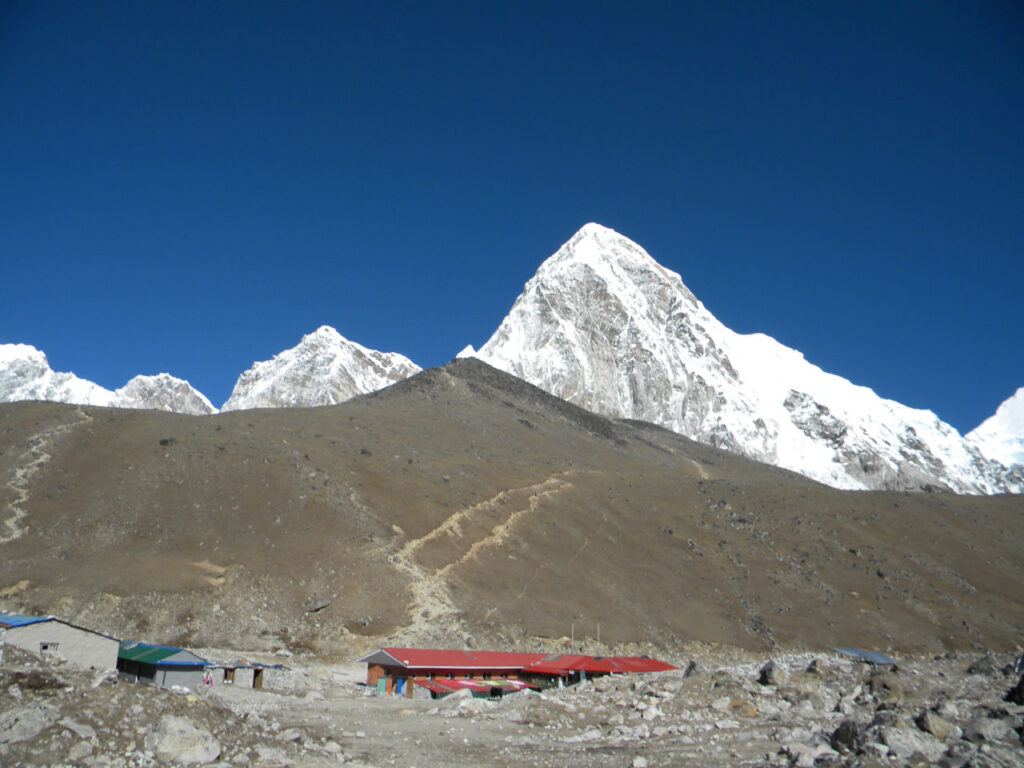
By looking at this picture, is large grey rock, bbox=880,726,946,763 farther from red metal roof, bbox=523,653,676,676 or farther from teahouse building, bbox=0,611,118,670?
teahouse building, bbox=0,611,118,670

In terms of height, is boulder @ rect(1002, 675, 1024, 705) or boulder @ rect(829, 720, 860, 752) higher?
boulder @ rect(1002, 675, 1024, 705)

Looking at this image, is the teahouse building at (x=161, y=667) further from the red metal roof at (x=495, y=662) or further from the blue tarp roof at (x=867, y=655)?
the blue tarp roof at (x=867, y=655)

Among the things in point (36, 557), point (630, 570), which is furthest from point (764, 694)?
point (36, 557)

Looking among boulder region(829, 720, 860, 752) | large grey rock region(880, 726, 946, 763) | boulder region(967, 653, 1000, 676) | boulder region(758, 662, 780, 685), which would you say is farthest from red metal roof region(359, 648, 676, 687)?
large grey rock region(880, 726, 946, 763)

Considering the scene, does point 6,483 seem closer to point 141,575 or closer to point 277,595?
point 141,575

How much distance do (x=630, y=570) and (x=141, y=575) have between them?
117 feet

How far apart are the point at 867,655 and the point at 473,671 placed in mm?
30619

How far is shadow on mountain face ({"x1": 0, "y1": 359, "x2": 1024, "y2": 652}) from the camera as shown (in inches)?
1732

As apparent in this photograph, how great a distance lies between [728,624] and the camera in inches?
2201

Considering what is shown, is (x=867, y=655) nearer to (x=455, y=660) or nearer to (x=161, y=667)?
(x=455, y=660)

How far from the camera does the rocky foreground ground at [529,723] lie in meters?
13.6

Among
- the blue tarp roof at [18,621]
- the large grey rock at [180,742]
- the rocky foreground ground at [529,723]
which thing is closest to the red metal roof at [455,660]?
the rocky foreground ground at [529,723]

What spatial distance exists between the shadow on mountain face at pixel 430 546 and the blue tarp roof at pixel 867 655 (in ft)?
9.20

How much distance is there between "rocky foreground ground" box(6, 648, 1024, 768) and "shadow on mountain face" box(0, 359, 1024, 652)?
13.7 meters
